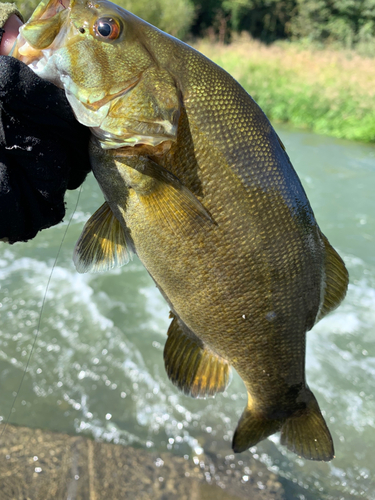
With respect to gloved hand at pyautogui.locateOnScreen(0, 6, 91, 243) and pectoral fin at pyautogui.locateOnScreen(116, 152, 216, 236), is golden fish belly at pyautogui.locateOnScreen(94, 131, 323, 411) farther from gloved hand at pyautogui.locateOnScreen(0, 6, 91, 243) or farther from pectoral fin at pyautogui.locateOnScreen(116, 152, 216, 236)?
gloved hand at pyautogui.locateOnScreen(0, 6, 91, 243)

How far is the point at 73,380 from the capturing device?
378 centimetres

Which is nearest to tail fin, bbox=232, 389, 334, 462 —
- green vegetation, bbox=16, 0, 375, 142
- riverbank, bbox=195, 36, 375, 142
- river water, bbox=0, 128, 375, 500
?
river water, bbox=0, 128, 375, 500

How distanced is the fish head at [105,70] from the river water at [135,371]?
2537mm

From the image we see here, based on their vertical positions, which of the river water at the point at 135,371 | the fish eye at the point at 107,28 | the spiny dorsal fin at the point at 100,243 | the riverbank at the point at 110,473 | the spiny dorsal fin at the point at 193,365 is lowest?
the river water at the point at 135,371

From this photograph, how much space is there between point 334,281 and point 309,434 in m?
0.82

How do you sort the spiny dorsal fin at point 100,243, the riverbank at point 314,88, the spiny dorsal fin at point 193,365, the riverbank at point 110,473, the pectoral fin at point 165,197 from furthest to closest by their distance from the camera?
1. the riverbank at point 314,88
2. the riverbank at point 110,473
3. the spiny dorsal fin at point 193,365
4. the spiny dorsal fin at point 100,243
5. the pectoral fin at point 165,197

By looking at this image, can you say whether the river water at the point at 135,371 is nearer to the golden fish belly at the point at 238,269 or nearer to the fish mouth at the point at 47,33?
the golden fish belly at the point at 238,269

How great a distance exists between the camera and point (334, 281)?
1.94m

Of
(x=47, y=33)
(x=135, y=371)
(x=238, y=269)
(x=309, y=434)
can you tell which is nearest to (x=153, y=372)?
(x=135, y=371)

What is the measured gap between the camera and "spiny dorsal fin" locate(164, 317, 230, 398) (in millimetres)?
2051

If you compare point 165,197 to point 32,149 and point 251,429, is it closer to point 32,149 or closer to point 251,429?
point 32,149

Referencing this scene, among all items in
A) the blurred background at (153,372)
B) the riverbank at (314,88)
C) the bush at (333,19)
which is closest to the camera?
the blurred background at (153,372)

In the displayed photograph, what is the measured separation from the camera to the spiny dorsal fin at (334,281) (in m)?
1.91

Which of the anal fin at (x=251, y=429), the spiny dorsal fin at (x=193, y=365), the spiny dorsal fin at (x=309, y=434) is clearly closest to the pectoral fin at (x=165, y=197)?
the spiny dorsal fin at (x=193, y=365)
